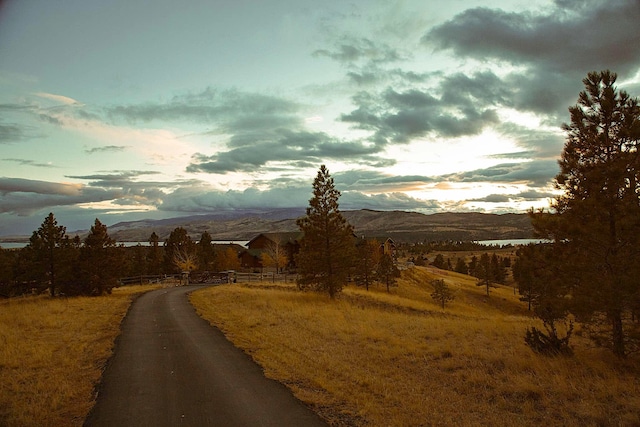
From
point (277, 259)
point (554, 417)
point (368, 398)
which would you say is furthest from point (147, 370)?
point (277, 259)

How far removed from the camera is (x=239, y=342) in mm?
14906

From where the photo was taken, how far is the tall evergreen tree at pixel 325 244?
32.2 meters

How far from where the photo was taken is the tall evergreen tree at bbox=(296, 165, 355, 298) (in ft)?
106

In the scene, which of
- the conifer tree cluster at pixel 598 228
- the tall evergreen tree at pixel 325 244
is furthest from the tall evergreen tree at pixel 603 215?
the tall evergreen tree at pixel 325 244

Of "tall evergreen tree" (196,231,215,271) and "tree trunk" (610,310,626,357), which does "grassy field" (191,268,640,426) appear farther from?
"tall evergreen tree" (196,231,215,271)

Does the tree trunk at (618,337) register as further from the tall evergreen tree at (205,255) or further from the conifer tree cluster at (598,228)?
the tall evergreen tree at (205,255)

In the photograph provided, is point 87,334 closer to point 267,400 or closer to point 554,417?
point 267,400

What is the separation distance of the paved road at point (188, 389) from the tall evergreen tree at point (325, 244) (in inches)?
662

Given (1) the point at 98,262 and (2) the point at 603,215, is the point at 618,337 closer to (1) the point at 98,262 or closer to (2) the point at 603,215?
(2) the point at 603,215

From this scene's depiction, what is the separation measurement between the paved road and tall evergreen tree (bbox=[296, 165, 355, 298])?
16821 mm

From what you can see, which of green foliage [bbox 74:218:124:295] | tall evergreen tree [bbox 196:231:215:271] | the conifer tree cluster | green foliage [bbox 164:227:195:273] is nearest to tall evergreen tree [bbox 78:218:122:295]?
green foliage [bbox 74:218:124:295]

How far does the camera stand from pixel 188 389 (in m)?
9.58

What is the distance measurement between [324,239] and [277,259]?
1311 inches

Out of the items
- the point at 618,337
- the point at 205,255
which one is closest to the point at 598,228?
the point at 618,337
